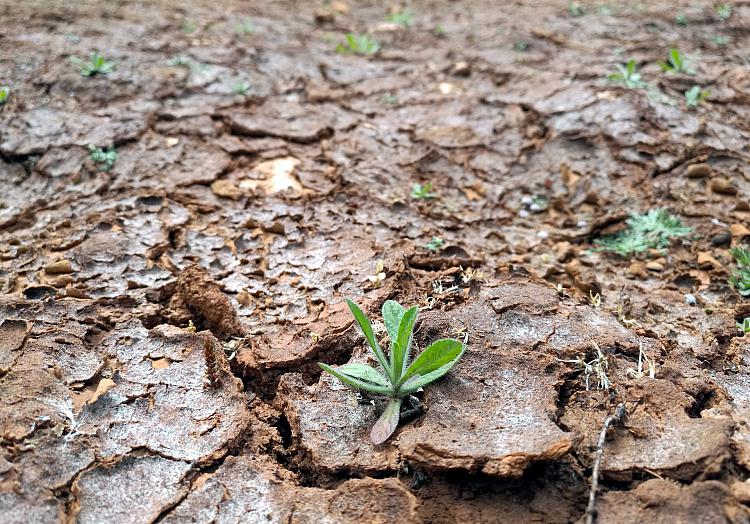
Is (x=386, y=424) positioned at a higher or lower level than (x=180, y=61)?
lower

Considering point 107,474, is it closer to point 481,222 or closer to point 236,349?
point 236,349

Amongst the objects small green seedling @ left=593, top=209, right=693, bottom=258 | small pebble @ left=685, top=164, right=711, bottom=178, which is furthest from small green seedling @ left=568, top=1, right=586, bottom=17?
small green seedling @ left=593, top=209, right=693, bottom=258

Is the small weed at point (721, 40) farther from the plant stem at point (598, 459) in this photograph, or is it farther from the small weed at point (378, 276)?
the plant stem at point (598, 459)

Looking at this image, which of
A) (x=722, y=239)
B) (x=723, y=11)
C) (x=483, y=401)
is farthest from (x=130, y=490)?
(x=723, y=11)

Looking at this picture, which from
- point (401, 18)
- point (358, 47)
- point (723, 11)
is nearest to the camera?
point (358, 47)

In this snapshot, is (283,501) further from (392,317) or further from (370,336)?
(392,317)

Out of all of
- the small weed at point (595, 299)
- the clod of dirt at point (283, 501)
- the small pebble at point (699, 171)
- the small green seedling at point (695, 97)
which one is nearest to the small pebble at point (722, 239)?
the small pebble at point (699, 171)
